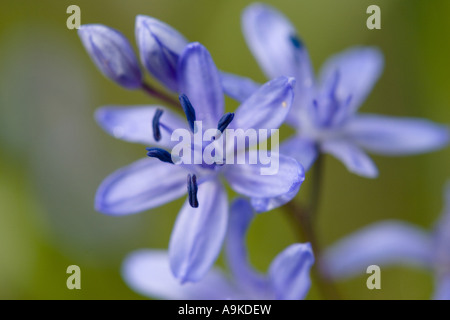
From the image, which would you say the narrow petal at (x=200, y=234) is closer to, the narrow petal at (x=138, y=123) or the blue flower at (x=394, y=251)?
the narrow petal at (x=138, y=123)

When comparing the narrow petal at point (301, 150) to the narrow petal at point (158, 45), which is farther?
the narrow petal at point (301, 150)

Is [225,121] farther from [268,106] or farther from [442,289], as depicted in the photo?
[442,289]

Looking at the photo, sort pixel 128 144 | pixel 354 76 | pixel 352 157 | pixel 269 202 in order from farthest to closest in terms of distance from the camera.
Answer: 1. pixel 128 144
2. pixel 354 76
3. pixel 352 157
4. pixel 269 202

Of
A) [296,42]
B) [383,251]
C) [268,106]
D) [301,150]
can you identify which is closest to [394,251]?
[383,251]

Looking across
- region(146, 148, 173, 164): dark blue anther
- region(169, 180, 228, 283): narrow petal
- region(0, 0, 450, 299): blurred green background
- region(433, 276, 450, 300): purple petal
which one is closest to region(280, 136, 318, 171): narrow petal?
region(169, 180, 228, 283): narrow petal

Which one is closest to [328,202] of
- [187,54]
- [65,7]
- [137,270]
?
[137,270]

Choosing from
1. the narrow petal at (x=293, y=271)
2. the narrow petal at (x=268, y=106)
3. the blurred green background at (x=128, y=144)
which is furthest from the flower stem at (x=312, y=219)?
the blurred green background at (x=128, y=144)

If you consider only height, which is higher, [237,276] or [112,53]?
[112,53]
